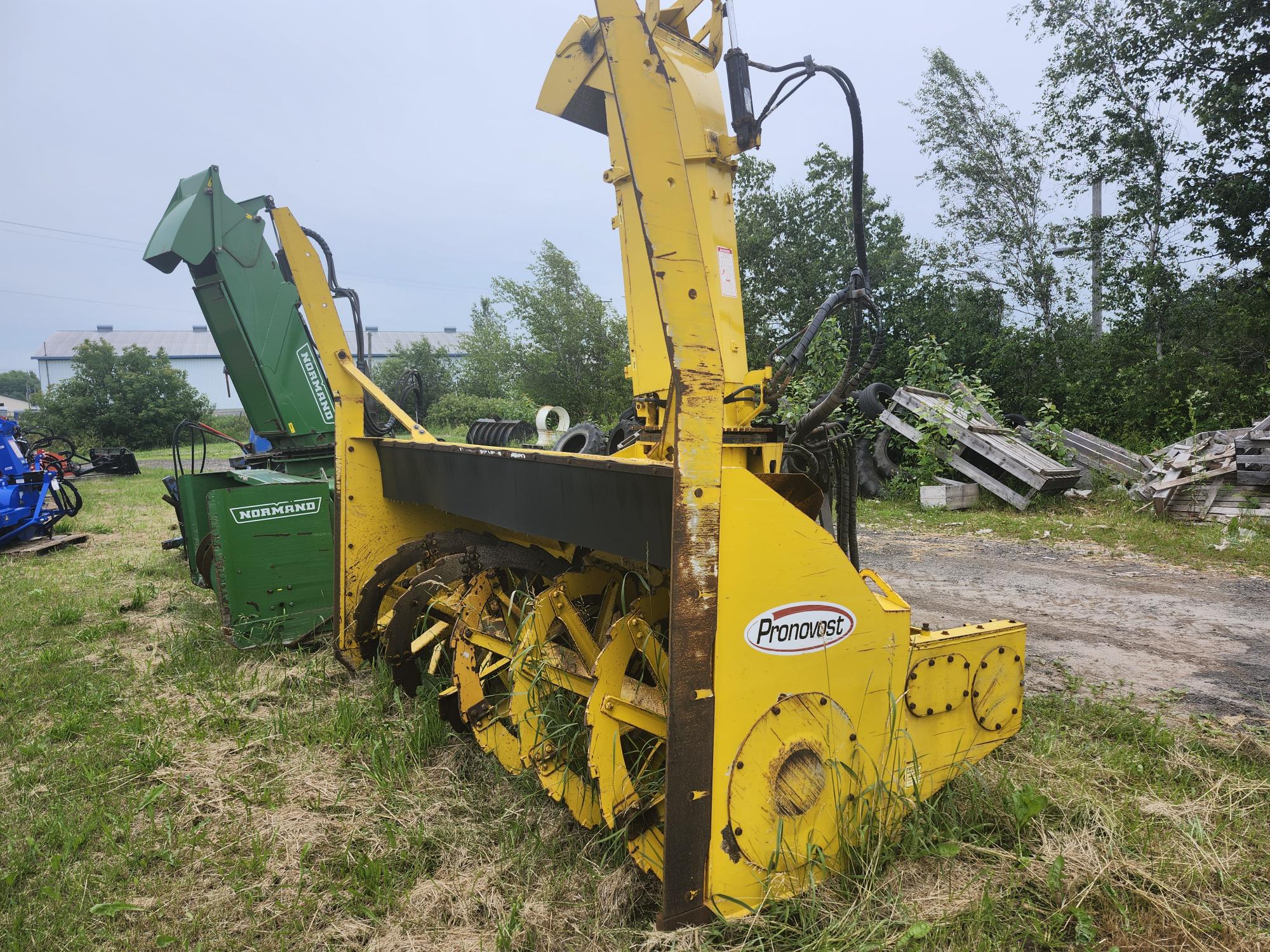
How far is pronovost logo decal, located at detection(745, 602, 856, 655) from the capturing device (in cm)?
175

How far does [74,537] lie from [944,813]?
966 centimetres

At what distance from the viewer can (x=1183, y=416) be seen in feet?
36.9

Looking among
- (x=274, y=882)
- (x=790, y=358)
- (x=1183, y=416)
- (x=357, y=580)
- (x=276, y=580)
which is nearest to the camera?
(x=274, y=882)

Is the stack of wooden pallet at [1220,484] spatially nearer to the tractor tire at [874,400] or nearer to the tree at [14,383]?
the tractor tire at [874,400]

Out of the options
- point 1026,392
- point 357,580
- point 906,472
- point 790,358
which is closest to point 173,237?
point 357,580

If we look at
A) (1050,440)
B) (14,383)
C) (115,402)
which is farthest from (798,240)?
(14,383)

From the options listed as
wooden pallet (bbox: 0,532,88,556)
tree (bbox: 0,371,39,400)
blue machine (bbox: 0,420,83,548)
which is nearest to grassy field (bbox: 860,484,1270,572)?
wooden pallet (bbox: 0,532,88,556)

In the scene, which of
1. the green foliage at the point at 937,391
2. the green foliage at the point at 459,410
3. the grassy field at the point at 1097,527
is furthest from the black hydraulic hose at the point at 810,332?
the green foliage at the point at 459,410

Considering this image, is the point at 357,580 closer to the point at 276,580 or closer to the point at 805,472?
the point at 276,580

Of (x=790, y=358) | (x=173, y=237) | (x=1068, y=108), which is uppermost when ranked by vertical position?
(x=1068, y=108)

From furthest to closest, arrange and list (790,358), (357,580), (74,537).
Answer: (74,537) → (357,580) → (790,358)

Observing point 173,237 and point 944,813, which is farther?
point 173,237

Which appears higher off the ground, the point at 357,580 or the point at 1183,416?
the point at 1183,416

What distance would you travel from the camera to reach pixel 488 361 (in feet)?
109
